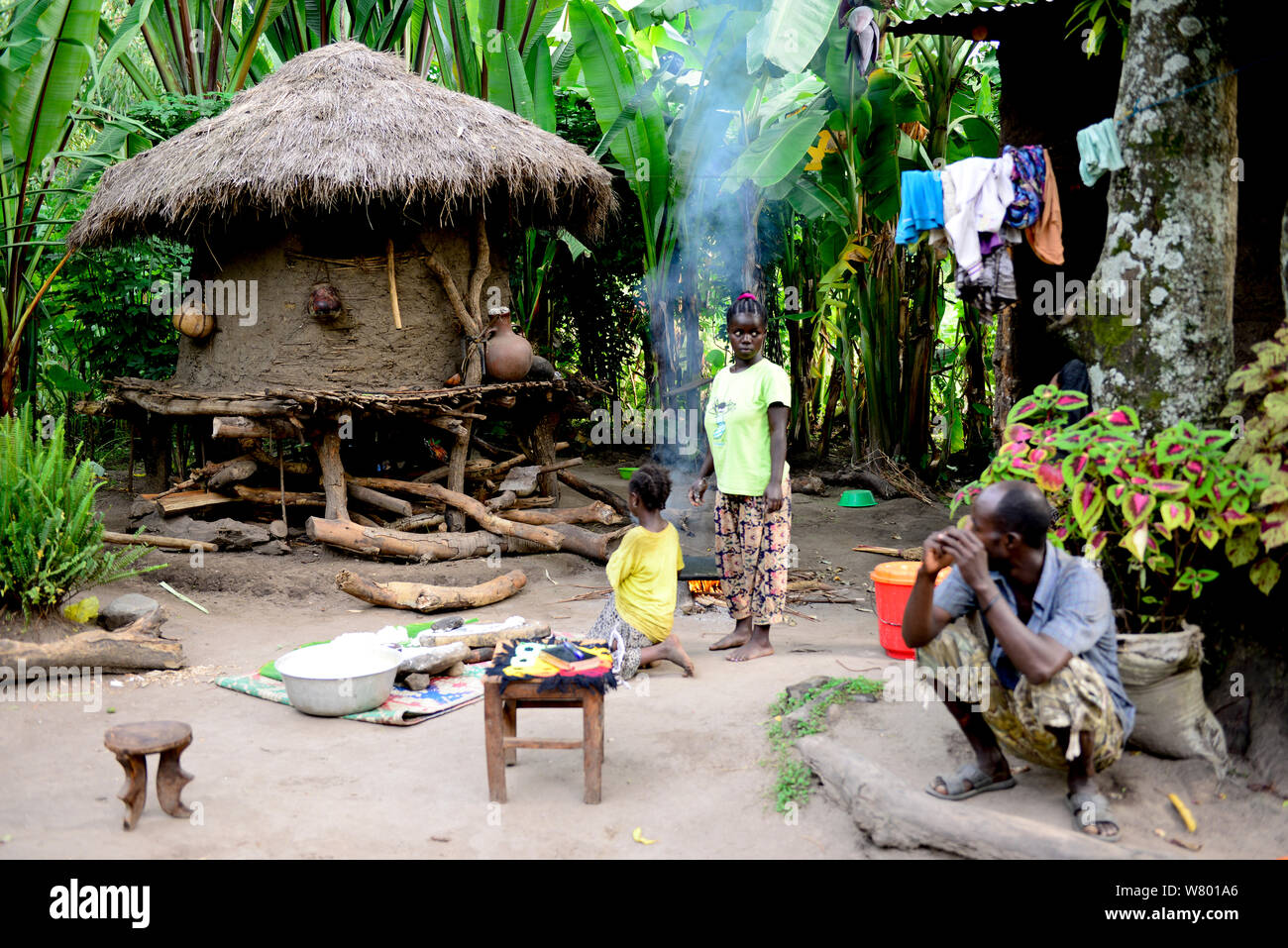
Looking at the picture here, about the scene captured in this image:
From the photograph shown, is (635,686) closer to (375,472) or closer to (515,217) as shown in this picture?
(375,472)

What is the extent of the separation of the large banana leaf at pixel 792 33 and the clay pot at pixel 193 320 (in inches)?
184

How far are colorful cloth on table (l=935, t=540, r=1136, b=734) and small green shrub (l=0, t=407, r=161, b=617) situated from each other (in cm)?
397

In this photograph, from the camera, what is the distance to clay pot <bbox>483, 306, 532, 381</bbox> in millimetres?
8062

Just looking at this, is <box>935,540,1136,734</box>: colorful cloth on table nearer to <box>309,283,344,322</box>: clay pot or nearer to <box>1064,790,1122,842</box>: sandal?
<box>1064,790,1122,842</box>: sandal

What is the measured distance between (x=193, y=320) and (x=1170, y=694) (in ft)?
24.2

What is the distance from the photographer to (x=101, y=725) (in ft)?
13.6

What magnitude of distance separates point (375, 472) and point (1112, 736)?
23.0 ft

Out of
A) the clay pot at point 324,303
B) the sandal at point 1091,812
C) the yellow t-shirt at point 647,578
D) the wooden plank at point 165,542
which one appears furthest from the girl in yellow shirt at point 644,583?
the clay pot at point 324,303

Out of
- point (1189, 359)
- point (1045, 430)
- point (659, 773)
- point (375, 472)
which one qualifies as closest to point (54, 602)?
point (659, 773)

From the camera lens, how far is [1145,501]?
2.96m

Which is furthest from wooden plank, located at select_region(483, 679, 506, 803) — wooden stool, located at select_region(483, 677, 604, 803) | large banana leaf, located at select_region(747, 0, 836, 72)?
large banana leaf, located at select_region(747, 0, 836, 72)

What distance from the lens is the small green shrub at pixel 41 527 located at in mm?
4680

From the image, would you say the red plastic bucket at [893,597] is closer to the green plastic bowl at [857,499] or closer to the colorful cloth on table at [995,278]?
the colorful cloth on table at [995,278]

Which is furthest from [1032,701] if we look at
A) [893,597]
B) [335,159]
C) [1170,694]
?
[335,159]
